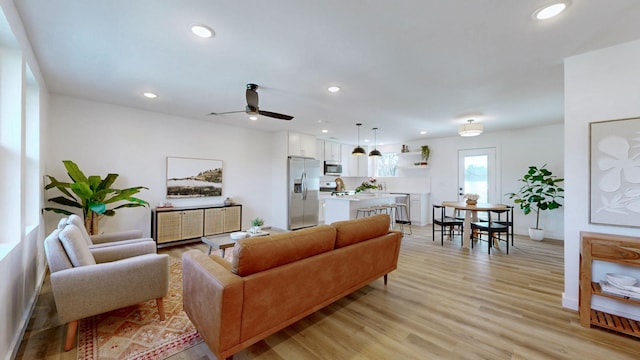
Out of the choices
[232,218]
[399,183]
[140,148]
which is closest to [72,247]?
[140,148]

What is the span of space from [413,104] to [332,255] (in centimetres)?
295

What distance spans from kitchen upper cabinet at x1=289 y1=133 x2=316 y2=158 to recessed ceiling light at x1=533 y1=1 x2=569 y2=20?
A: 5.02m

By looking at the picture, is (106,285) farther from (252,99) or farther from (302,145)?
(302,145)

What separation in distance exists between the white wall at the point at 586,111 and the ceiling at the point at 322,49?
16cm

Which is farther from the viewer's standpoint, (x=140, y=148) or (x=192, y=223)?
(x=192, y=223)

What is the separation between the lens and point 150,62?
2.70 m

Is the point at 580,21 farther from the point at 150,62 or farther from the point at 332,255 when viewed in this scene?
the point at 150,62

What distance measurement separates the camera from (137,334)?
2146 mm

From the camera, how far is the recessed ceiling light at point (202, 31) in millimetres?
2062

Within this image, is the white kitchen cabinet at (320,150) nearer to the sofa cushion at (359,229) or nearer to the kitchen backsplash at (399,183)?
the kitchen backsplash at (399,183)

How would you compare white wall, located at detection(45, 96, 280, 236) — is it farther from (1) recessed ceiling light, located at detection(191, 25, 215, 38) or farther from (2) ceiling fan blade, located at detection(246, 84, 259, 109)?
(1) recessed ceiling light, located at detection(191, 25, 215, 38)

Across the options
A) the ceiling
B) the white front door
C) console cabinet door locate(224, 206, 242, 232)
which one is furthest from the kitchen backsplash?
the ceiling

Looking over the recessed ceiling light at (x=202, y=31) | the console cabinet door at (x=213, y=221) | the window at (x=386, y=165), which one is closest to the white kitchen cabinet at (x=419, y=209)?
the window at (x=386, y=165)

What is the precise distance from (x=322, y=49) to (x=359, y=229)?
1822 mm
